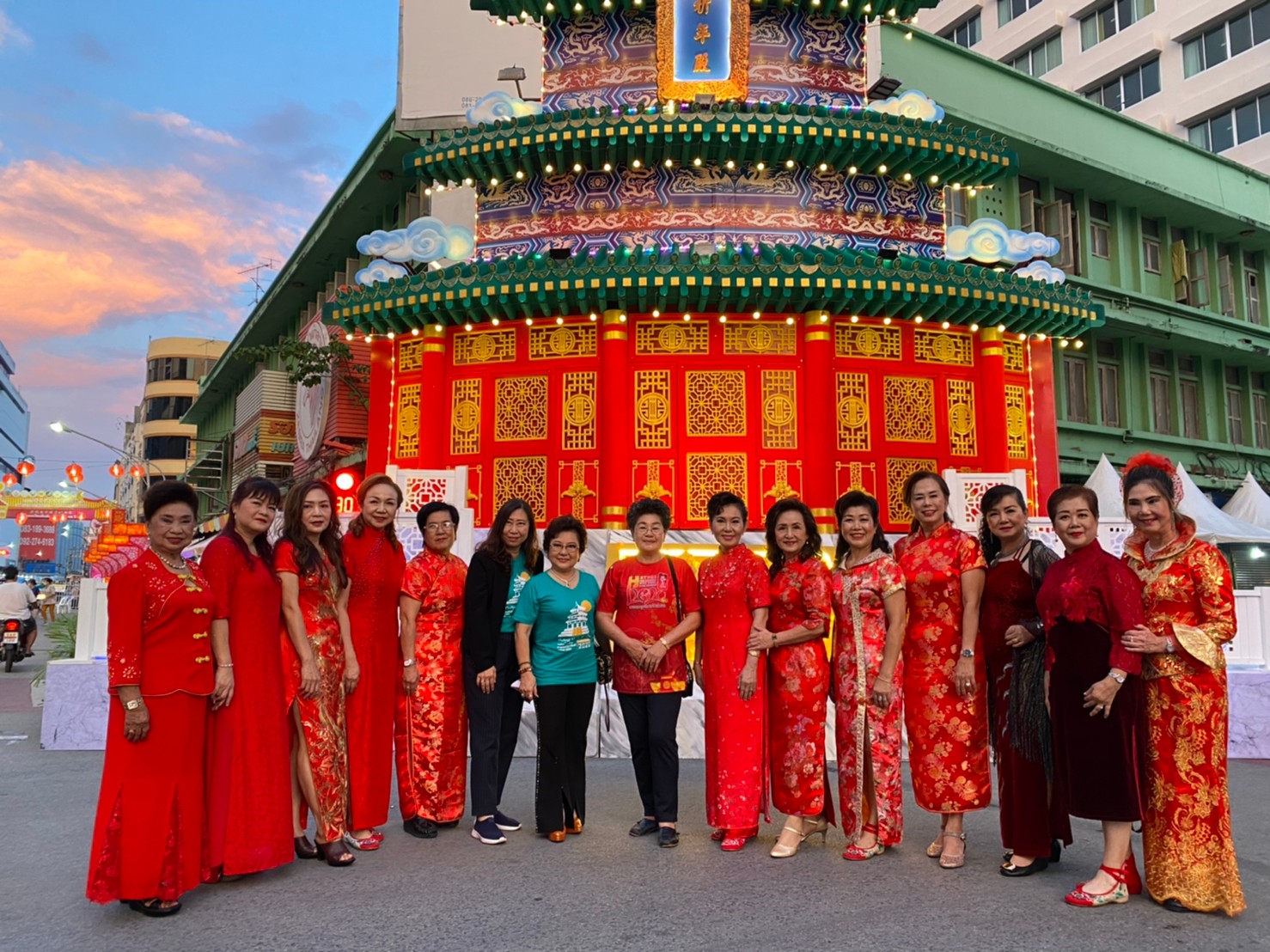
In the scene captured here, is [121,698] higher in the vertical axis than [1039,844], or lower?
higher

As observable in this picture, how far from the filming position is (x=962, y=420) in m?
12.9

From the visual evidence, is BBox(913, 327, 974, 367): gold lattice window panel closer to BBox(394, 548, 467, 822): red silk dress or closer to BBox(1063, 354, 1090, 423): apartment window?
BBox(394, 548, 467, 822): red silk dress

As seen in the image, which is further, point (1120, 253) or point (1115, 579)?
point (1120, 253)

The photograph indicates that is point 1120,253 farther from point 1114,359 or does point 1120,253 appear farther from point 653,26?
point 653,26

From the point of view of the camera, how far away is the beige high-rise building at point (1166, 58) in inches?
1140

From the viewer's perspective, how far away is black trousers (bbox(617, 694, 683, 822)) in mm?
5617

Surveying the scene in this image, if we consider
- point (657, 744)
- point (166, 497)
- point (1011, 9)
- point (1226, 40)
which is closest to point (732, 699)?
point (657, 744)

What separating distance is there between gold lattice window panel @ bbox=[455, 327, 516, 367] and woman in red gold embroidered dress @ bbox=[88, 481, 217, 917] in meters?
8.46

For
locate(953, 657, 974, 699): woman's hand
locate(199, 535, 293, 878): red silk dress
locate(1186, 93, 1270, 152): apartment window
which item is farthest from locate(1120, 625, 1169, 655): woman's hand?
locate(1186, 93, 1270, 152): apartment window

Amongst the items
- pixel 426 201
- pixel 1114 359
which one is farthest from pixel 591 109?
pixel 1114 359

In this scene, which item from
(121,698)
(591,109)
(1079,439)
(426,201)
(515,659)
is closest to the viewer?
(121,698)

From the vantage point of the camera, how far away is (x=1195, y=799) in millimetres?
4453

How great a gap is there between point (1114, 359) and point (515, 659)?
2165cm

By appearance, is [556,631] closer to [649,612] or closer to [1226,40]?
[649,612]
